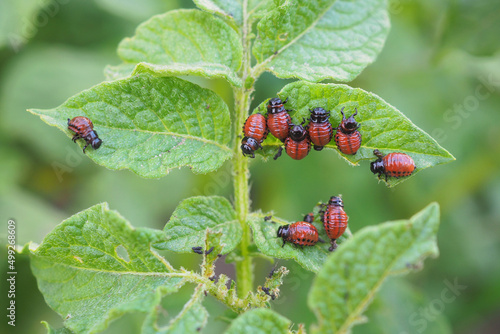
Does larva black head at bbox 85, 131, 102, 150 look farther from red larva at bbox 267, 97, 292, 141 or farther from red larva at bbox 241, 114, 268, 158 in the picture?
red larva at bbox 267, 97, 292, 141

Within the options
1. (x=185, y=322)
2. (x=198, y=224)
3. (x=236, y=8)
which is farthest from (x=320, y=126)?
(x=185, y=322)

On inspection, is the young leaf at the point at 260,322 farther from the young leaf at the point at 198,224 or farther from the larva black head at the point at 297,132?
the larva black head at the point at 297,132

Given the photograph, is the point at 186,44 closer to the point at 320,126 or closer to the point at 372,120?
the point at 320,126

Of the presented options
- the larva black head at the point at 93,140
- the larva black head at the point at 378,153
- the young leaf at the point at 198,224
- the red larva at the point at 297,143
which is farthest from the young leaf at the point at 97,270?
the larva black head at the point at 378,153

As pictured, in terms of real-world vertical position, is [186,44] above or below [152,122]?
above

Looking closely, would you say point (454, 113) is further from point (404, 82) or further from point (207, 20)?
point (207, 20)

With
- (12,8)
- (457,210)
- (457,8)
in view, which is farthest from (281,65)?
(457,210)
